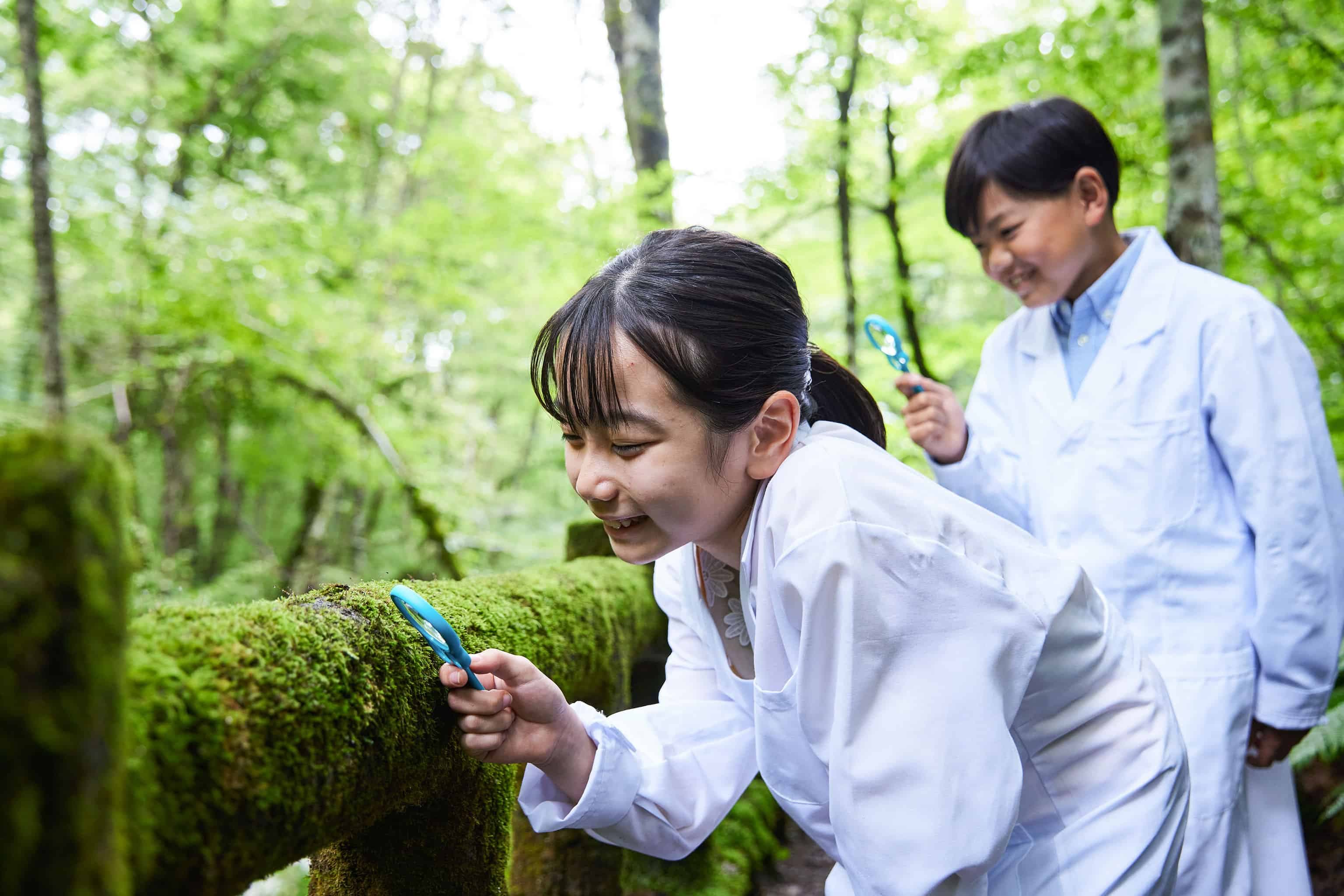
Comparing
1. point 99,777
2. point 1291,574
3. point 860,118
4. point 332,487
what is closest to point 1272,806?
point 1291,574

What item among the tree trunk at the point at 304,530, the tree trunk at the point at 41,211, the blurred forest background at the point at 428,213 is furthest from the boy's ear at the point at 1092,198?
the tree trunk at the point at 304,530

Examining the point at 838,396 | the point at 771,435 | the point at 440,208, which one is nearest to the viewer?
the point at 771,435

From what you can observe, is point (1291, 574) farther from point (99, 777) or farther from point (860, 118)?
point (860, 118)

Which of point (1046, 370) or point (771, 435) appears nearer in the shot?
point (771, 435)

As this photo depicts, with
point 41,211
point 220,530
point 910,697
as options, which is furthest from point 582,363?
point 220,530

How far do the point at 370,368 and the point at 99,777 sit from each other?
8083 mm

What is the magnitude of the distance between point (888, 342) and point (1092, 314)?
76 cm

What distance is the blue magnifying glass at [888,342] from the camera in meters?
2.30

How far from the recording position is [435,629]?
1253 mm

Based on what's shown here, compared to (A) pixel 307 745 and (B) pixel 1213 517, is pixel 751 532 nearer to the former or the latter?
(A) pixel 307 745

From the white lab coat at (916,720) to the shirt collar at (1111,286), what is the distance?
1250mm

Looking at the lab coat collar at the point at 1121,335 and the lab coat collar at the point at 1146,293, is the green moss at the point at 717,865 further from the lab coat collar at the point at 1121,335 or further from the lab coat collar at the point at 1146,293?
the lab coat collar at the point at 1146,293

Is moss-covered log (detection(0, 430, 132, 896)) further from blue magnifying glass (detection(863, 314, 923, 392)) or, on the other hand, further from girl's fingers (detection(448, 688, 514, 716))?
blue magnifying glass (detection(863, 314, 923, 392))

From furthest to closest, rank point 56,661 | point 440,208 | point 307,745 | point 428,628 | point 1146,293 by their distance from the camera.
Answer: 1. point 440,208
2. point 1146,293
3. point 428,628
4. point 307,745
5. point 56,661
